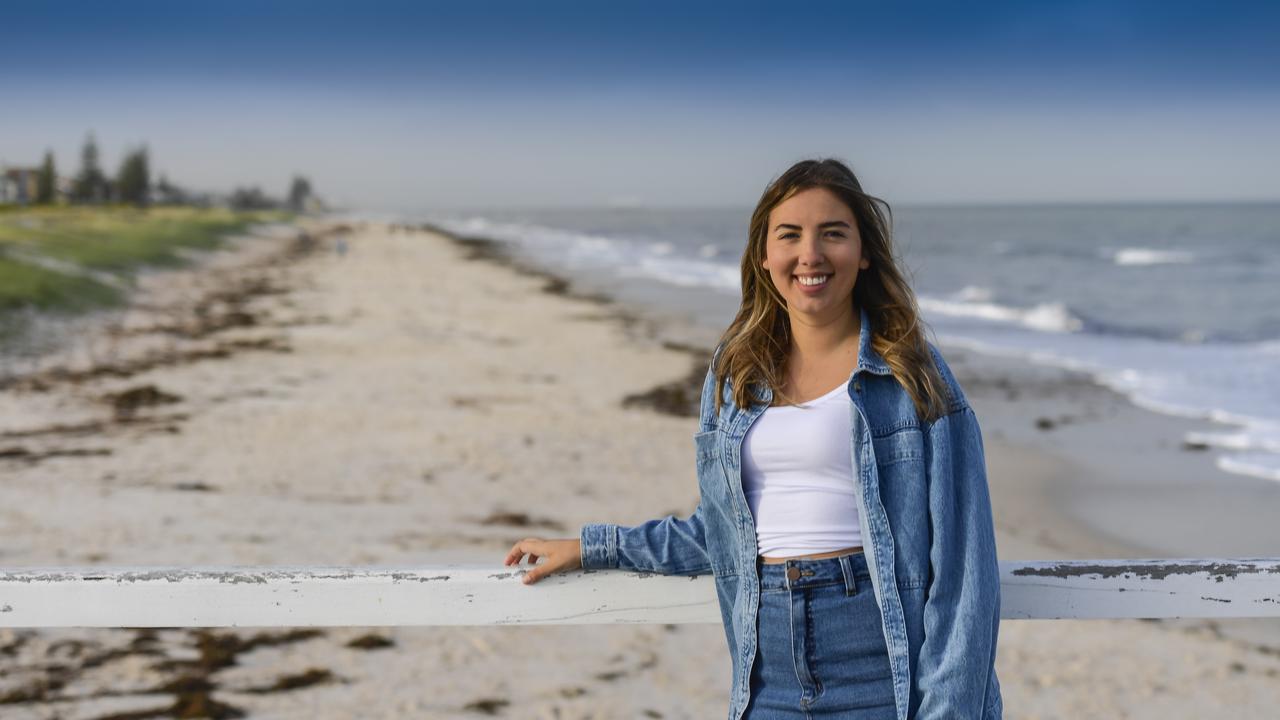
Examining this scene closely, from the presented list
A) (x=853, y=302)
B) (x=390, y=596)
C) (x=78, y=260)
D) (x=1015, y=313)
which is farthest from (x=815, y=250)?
(x=78, y=260)

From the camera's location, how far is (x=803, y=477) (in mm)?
2029

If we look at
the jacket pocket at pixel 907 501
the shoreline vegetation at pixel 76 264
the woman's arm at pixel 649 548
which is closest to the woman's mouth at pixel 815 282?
the jacket pocket at pixel 907 501

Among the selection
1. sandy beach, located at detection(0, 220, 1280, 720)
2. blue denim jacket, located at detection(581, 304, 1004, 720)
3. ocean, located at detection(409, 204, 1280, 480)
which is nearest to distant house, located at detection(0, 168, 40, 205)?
ocean, located at detection(409, 204, 1280, 480)

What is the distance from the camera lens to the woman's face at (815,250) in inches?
80.8

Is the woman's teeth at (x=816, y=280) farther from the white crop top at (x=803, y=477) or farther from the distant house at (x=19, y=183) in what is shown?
the distant house at (x=19, y=183)

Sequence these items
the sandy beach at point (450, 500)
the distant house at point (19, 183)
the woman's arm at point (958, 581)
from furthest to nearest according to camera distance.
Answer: the distant house at point (19, 183) < the sandy beach at point (450, 500) < the woman's arm at point (958, 581)

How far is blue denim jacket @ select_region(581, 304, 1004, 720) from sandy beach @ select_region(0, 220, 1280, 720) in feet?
9.62

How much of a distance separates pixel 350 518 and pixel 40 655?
8.85ft

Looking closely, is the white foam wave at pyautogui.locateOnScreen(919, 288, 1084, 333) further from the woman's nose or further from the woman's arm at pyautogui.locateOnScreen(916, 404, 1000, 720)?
the woman's arm at pyautogui.locateOnScreen(916, 404, 1000, 720)

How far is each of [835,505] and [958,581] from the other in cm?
26

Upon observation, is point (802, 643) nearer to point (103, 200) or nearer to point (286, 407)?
point (286, 407)

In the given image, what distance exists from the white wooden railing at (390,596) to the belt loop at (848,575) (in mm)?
262

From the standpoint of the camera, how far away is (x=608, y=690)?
16.5ft

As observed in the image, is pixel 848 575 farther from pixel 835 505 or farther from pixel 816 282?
pixel 816 282
